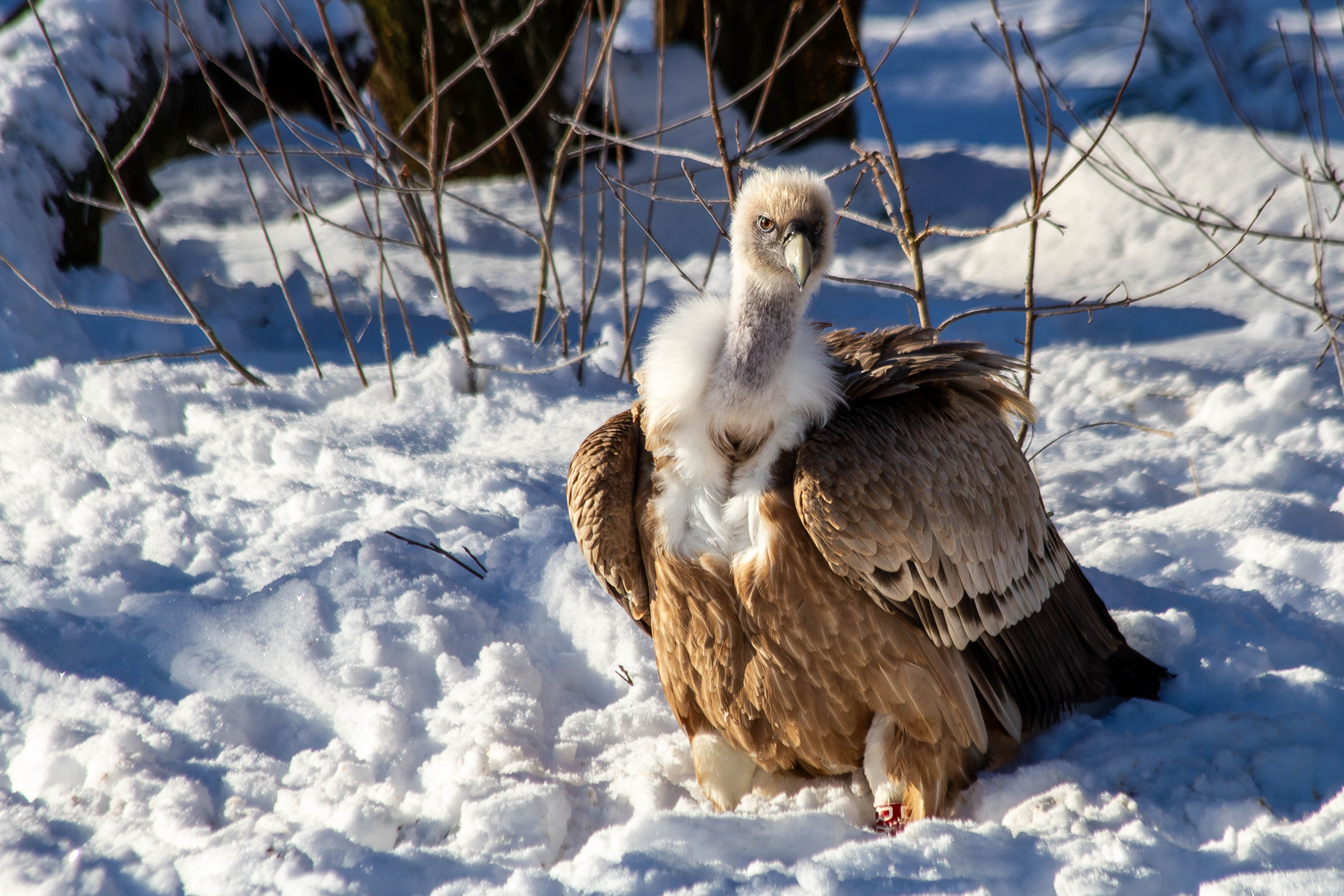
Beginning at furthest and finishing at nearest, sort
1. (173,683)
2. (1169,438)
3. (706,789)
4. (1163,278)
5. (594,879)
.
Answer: (1163,278)
(1169,438)
(173,683)
(706,789)
(594,879)

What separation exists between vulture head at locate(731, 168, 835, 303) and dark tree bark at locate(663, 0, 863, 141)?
5.91 m

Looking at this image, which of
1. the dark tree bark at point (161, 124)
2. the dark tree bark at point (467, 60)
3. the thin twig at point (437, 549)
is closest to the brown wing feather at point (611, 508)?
the thin twig at point (437, 549)

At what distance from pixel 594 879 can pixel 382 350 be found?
4.01 m

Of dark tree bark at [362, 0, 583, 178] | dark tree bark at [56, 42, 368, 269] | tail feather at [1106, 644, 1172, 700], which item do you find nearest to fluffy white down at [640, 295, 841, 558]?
tail feather at [1106, 644, 1172, 700]

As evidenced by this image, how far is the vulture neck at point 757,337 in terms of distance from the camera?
2.65 meters

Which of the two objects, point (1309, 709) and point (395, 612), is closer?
point (1309, 709)

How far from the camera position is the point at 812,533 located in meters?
2.53

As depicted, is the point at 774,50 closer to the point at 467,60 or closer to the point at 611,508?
the point at 467,60

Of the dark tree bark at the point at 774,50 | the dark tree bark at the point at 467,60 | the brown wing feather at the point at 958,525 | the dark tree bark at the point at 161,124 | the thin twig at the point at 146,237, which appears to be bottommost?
the brown wing feather at the point at 958,525

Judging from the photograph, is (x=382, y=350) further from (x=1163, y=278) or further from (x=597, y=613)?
(x=1163, y=278)

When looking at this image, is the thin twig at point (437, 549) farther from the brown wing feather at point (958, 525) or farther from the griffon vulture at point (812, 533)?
the brown wing feather at point (958, 525)

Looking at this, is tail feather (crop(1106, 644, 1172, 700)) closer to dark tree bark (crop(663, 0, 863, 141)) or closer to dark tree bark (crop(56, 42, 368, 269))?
dark tree bark (crop(56, 42, 368, 269))

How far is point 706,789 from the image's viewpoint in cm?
298

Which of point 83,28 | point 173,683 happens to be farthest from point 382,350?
point 173,683
